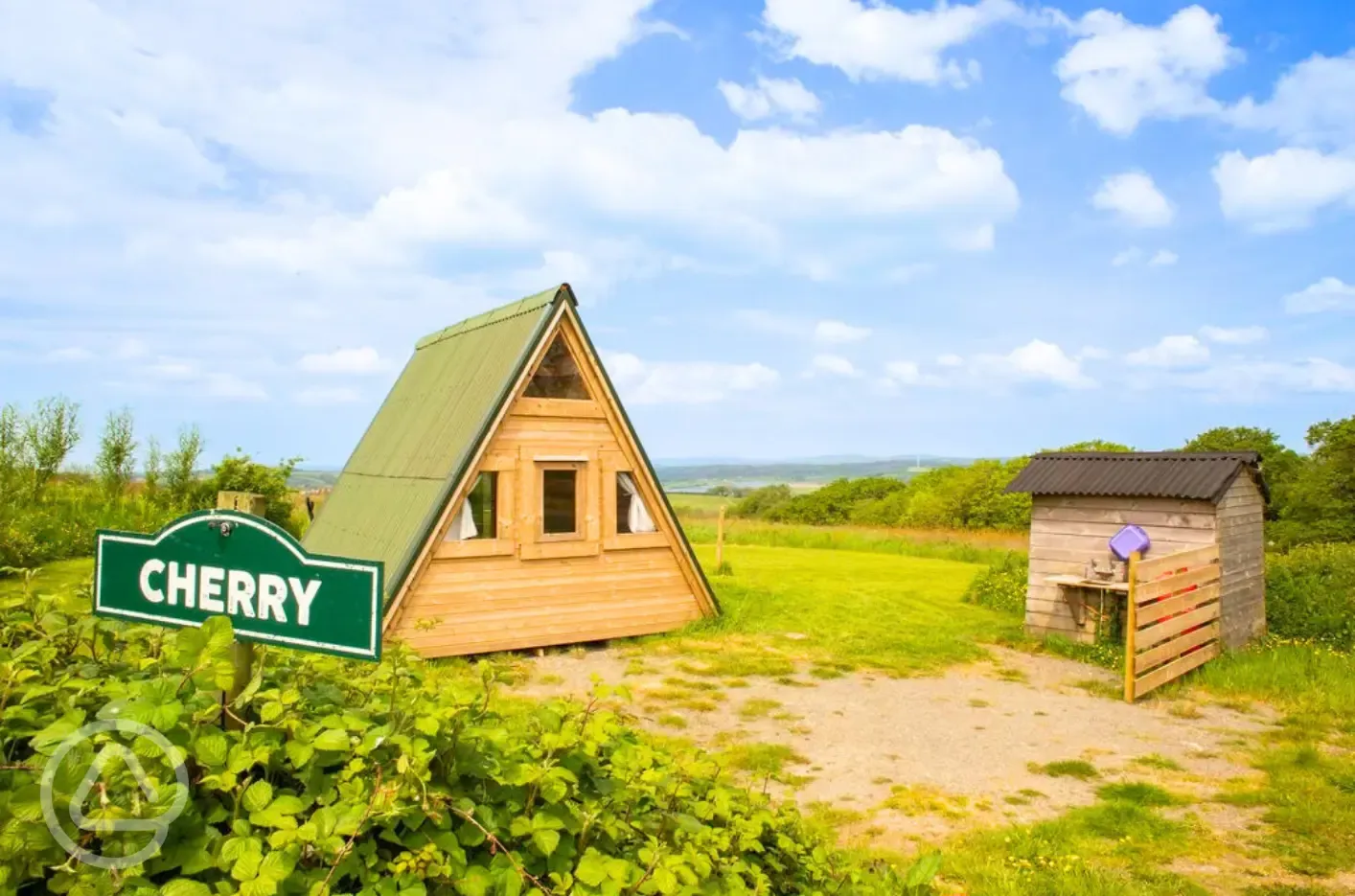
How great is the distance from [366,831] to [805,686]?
8.69 metres

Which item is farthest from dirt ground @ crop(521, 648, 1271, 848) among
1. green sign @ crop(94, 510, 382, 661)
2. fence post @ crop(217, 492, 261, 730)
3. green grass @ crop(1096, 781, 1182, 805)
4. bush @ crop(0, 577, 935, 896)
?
green sign @ crop(94, 510, 382, 661)

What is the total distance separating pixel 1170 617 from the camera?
454 inches

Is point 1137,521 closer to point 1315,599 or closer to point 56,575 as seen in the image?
point 1315,599

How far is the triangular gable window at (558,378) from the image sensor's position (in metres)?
11.9

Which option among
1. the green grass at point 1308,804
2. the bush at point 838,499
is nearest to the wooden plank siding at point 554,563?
the green grass at point 1308,804

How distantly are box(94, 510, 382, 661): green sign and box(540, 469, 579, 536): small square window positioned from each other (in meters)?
8.98

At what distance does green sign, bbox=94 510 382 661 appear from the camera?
2.57 metres

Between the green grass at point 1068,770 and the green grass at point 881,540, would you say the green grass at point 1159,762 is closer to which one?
the green grass at point 1068,770

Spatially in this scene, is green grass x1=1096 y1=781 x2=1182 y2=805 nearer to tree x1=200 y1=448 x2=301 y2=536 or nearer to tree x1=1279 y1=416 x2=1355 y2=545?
tree x1=200 y1=448 x2=301 y2=536

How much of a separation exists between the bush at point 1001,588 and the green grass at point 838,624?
37 centimetres

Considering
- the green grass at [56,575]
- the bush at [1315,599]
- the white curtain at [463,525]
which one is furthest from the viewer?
the green grass at [56,575]

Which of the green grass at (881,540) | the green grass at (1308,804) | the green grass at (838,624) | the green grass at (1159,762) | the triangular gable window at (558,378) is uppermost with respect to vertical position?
the triangular gable window at (558,378)

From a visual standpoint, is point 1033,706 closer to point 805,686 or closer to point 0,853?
point 805,686

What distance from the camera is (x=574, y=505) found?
12.4 metres
